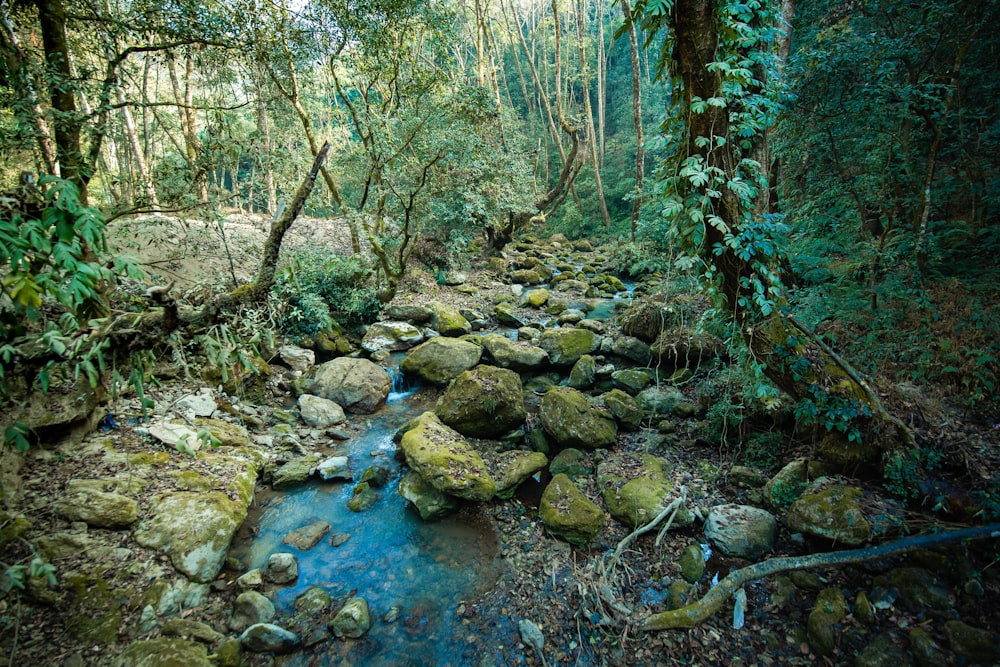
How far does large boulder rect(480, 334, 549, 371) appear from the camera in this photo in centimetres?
748

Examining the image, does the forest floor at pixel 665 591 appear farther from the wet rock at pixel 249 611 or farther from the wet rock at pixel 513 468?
the wet rock at pixel 513 468

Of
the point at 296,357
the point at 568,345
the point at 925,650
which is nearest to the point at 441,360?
the point at 568,345

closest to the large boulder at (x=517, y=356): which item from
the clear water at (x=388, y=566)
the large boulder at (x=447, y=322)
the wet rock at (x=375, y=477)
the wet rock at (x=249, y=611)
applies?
the large boulder at (x=447, y=322)

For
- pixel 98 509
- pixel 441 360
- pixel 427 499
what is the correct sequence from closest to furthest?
pixel 98 509
pixel 427 499
pixel 441 360

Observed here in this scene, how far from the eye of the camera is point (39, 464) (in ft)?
12.6

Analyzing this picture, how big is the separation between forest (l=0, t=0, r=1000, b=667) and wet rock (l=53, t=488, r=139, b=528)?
0.02 meters

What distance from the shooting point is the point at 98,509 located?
11.8ft

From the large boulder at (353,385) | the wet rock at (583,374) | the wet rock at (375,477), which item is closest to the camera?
the wet rock at (375,477)

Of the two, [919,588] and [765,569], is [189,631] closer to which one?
[765,569]

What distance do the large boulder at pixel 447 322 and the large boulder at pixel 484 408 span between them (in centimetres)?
402

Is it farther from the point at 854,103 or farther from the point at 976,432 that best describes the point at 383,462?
the point at 854,103

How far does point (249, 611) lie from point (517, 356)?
16.9ft

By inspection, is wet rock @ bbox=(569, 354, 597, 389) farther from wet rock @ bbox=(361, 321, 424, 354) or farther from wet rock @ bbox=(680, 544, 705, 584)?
wet rock @ bbox=(361, 321, 424, 354)

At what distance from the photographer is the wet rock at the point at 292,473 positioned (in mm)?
5113
